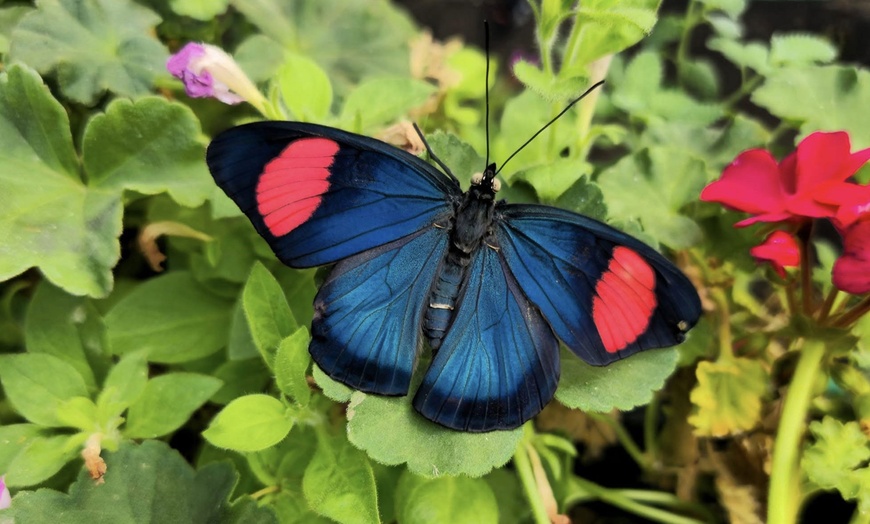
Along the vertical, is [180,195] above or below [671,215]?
below

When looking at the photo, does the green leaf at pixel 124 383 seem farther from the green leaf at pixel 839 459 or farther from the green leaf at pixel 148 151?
the green leaf at pixel 839 459

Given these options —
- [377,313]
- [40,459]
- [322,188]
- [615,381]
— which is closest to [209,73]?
[322,188]

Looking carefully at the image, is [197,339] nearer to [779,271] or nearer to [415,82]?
[415,82]

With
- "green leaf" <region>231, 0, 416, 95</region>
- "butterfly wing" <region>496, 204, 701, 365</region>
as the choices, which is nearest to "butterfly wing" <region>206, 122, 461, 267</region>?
"butterfly wing" <region>496, 204, 701, 365</region>

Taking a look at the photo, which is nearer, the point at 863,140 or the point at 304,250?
the point at 304,250

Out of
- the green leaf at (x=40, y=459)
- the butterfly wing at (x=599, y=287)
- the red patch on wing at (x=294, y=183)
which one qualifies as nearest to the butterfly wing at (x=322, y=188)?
the red patch on wing at (x=294, y=183)

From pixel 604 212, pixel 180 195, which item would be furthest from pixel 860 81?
pixel 180 195

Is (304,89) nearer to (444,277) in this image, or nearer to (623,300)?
(444,277)
